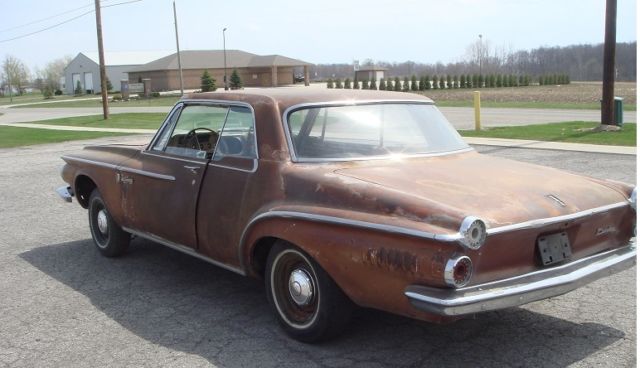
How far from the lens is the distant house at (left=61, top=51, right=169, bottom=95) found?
9962 centimetres

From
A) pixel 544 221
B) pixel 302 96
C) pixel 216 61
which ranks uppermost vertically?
pixel 216 61

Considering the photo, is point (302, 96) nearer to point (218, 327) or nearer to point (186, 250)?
point (186, 250)

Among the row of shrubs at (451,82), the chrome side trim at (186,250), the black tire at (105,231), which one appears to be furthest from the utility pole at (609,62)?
the row of shrubs at (451,82)

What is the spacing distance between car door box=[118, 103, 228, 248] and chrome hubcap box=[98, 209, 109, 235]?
1.94 feet

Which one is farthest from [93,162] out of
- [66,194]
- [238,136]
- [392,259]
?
[392,259]


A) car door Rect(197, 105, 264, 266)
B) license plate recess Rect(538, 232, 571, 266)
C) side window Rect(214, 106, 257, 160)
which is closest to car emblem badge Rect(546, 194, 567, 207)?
license plate recess Rect(538, 232, 571, 266)

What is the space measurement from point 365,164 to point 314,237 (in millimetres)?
752

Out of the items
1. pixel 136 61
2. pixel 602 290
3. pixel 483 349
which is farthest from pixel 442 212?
pixel 136 61

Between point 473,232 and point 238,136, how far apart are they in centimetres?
205

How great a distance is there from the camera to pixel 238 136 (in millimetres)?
4645

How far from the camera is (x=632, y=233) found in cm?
411

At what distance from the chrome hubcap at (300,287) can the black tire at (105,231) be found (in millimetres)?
2652

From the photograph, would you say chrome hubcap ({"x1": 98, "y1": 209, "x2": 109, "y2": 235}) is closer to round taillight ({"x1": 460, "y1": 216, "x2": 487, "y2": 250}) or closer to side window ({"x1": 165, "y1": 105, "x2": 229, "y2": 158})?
side window ({"x1": 165, "y1": 105, "x2": 229, "y2": 158})

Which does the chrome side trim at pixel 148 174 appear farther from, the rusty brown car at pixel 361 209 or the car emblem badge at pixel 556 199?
the car emblem badge at pixel 556 199
